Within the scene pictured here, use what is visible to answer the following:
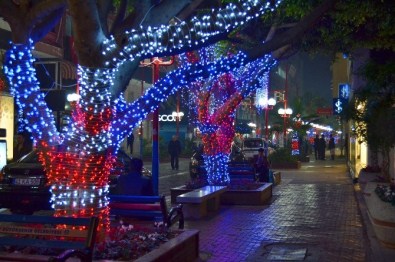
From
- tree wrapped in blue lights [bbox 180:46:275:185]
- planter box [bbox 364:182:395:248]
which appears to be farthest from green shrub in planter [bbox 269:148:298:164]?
planter box [bbox 364:182:395:248]

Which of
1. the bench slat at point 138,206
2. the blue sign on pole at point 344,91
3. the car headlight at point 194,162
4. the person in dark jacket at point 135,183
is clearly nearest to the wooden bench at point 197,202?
the person in dark jacket at point 135,183

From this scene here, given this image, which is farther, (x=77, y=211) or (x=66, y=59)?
(x=66, y=59)

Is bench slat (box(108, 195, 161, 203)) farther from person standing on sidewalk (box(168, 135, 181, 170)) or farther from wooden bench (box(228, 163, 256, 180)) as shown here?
person standing on sidewalk (box(168, 135, 181, 170))

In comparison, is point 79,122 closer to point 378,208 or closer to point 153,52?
point 153,52

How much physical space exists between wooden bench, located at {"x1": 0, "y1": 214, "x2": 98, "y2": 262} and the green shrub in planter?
78.3 feet

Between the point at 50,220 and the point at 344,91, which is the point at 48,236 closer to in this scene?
the point at 50,220

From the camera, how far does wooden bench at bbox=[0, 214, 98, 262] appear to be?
579cm

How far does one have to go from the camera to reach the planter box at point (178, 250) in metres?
6.33

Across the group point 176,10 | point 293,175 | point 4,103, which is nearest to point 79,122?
point 176,10

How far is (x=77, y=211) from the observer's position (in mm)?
7156

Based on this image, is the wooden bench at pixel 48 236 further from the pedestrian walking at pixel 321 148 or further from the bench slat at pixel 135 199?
the pedestrian walking at pixel 321 148

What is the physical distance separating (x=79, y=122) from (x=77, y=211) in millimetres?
1127

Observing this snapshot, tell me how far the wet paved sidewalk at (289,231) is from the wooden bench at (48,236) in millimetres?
2471

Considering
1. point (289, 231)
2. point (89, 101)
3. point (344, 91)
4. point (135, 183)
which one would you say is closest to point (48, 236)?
point (89, 101)
